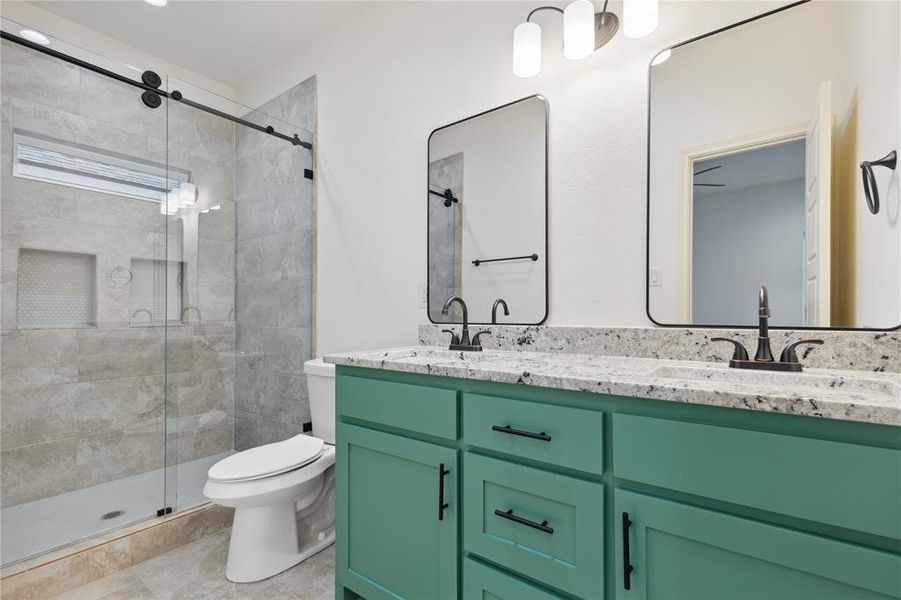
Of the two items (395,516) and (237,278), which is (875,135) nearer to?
(395,516)

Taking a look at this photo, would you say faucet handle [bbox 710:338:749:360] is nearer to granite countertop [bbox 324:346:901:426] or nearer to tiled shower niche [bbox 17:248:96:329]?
granite countertop [bbox 324:346:901:426]

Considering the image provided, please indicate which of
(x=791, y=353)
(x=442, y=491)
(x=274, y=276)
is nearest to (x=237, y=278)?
(x=274, y=276)

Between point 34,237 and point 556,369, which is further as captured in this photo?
point 34,237

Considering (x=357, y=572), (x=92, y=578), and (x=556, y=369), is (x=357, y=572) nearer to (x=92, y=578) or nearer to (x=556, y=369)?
(x=556, y=369)

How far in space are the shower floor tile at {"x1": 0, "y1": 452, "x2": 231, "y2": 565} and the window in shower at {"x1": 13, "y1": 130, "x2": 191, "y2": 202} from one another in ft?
5.08

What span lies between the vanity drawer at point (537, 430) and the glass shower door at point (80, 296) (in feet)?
5.94

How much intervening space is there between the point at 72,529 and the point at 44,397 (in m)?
0.72

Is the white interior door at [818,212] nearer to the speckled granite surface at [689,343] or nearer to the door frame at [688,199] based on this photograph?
the speckled granite surface at [689,343]

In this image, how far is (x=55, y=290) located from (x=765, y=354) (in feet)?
10.1

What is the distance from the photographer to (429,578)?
1.21 metres

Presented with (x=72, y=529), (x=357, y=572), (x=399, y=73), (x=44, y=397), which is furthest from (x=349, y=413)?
(x=44, y=397)

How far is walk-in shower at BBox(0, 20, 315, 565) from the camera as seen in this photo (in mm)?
2037

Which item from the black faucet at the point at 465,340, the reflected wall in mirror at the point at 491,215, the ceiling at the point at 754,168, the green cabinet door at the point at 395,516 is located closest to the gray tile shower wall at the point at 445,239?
the reflected wall in mirror at the point at 491,215

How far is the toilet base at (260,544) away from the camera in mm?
1664
